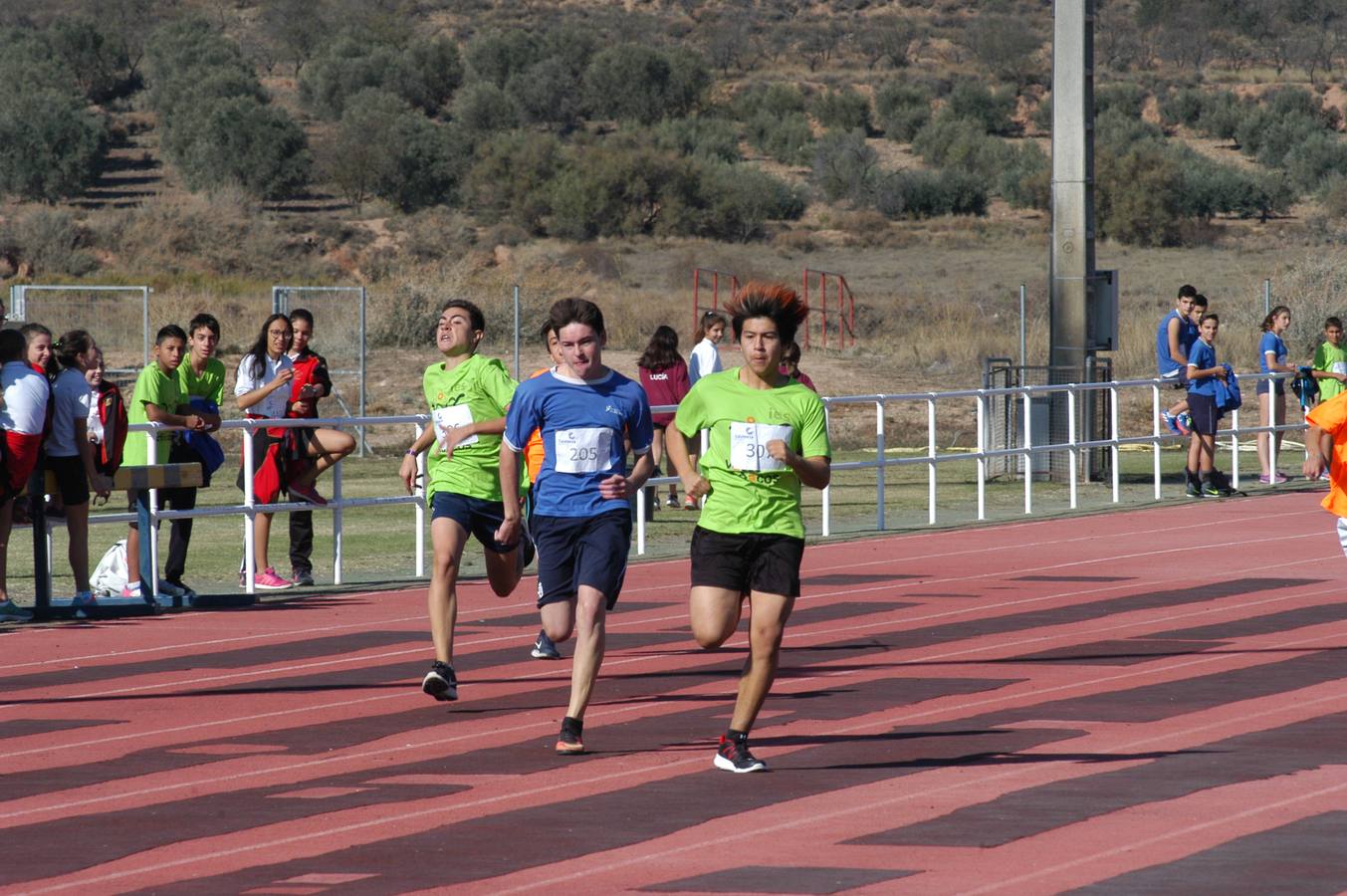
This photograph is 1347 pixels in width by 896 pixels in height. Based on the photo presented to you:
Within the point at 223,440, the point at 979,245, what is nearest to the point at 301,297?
the point at 223,440

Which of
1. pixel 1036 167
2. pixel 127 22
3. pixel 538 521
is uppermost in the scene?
pixel 127 22

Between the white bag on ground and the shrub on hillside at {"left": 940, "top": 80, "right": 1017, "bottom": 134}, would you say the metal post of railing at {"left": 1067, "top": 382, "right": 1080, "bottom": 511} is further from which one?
the shrub on hillside at {"left": 940, "top": 80, "right": 1017, "bottom": 134}

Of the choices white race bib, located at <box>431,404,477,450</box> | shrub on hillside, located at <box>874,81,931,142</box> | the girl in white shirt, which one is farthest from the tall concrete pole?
shrub on hillside, located at <box>874,81,931,142</box>

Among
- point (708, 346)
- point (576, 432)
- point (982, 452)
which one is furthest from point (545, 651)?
point (982, 452)

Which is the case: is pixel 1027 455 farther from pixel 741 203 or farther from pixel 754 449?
pixel 741 203

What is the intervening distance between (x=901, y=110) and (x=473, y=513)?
245 feet

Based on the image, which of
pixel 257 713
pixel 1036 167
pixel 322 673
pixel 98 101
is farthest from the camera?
pixel 98 101

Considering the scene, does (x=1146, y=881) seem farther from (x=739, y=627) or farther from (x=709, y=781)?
(x=739, y=627)

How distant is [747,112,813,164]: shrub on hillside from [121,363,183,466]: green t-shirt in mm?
64734

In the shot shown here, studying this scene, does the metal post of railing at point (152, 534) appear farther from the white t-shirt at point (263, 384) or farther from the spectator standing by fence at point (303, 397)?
the spectator standing by fence at point (303, 397)

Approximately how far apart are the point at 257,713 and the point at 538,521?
5.85 ft

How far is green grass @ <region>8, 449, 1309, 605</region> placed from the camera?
16.7 meters

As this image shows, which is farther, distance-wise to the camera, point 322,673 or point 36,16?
point 36,16

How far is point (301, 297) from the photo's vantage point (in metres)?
47.6
